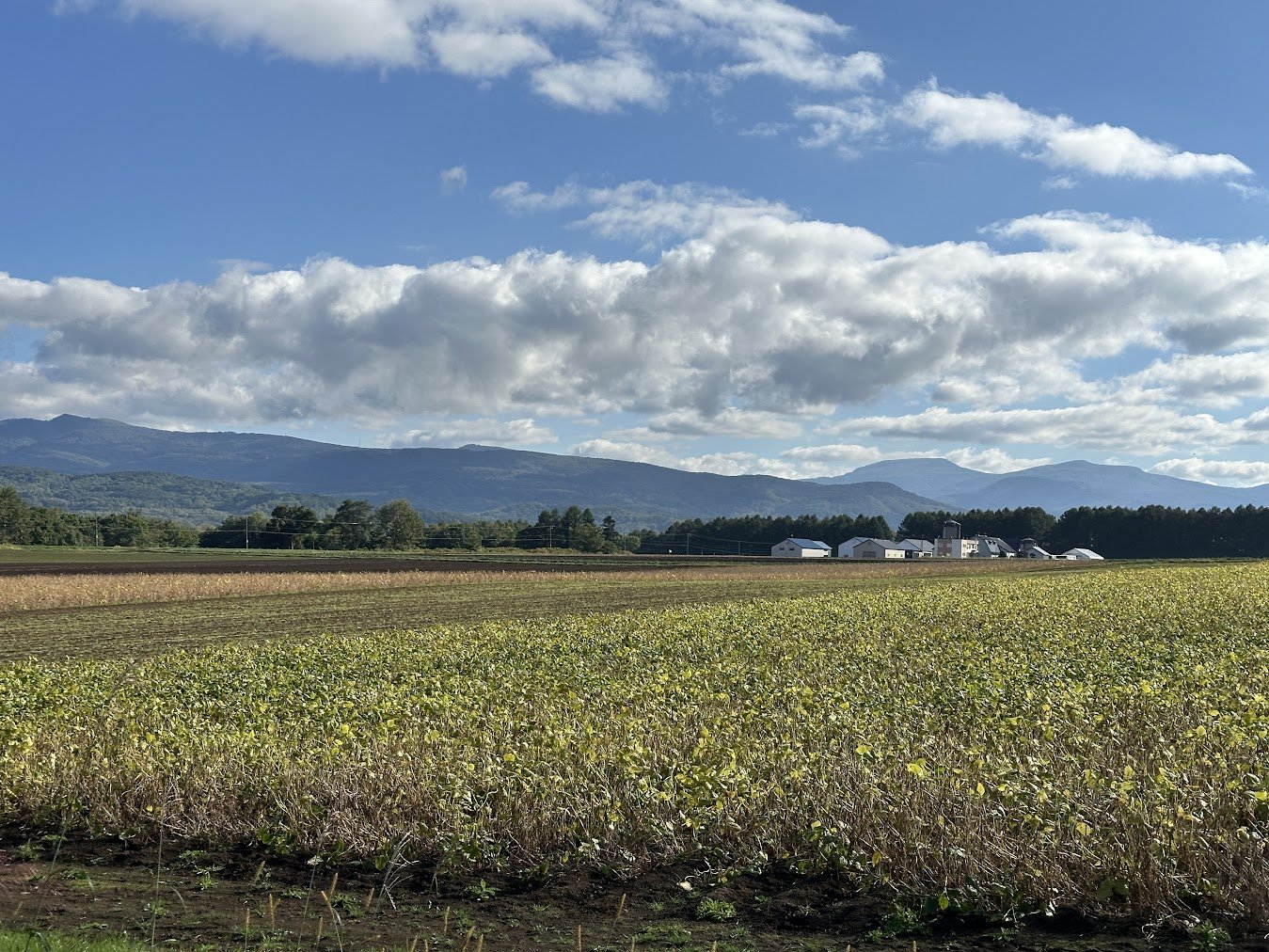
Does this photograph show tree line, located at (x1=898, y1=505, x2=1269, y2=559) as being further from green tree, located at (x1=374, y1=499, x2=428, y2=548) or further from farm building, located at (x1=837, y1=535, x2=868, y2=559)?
green tree, located at (x1=374, y1=499, x2=428, y2=548)

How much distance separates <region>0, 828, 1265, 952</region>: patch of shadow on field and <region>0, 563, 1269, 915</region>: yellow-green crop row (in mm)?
268

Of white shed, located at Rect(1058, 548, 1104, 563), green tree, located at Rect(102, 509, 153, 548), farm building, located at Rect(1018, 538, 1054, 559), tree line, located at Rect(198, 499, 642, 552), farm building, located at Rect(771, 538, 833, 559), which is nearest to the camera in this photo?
tree line, located at Rect(198, 499, 642, 552)

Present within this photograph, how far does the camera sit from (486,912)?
8938 mm

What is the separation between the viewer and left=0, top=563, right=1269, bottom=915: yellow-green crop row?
905 centimetres

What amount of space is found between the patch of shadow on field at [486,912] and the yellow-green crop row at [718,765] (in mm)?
268

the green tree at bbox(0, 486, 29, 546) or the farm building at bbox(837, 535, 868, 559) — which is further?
the farm building at bbox(837, 535, 868, 559)

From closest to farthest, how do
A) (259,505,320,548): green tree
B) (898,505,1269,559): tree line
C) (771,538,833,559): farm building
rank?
(259,505,320,548): green tree, (898,505,1269,559): tree line, (771,538,833,559): farm building

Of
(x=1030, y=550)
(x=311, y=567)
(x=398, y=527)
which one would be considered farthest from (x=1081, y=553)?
(x=311, y=567)

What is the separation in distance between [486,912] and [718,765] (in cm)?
343

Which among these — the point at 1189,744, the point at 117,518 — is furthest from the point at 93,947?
the point at 117,518

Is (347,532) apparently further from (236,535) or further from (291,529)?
(236,535)

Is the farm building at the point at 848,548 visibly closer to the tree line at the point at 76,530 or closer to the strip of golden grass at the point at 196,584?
the tree line at the point at 76,530

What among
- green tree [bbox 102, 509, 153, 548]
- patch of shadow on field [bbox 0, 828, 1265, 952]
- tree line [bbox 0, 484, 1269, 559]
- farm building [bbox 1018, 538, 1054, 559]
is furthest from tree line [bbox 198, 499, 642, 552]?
patch of shadow on field [bbox 0, 828, 1265, 952]

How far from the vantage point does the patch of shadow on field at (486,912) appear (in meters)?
8.12
